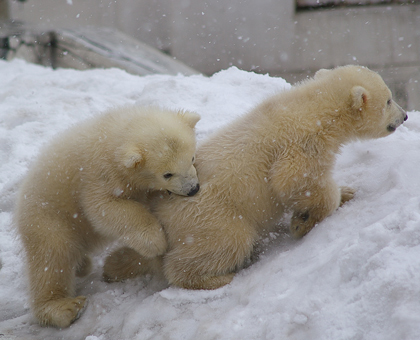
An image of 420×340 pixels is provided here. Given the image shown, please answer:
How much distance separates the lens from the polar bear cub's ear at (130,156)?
2801 millimetres

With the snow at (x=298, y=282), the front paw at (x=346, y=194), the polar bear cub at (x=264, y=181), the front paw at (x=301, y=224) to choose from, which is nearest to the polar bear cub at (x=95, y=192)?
the polar bear cub at (x=264, y=181)

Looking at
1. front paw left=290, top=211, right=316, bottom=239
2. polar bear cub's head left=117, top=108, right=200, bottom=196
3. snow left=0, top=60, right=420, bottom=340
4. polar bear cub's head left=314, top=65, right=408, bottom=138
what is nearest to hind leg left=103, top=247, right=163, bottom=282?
snow left=0, top=60, right=420, bottom=340

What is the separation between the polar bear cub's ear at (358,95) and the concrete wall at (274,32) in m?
7.24

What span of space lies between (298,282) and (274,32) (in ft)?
29.4

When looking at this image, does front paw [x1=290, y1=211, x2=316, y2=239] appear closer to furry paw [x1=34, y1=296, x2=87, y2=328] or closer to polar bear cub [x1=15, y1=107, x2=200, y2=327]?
polar bear cub [x1=15, y1=107, x2=200, y2=327]

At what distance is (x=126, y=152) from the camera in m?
2.86

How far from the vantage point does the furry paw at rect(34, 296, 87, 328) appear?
2943 mm

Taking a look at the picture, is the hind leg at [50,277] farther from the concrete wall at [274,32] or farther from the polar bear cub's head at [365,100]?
the concrete wall at [274,32]

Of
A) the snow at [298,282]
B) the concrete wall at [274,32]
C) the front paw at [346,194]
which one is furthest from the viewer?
the concrete wall at [274,32]

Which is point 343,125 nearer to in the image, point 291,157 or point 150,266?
point 291,157

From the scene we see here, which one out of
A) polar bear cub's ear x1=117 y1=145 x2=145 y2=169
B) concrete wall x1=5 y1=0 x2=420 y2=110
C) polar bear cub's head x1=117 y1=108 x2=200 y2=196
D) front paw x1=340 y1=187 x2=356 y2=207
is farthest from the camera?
concrete wall x1=5 y1=0 x2=420 y2=110

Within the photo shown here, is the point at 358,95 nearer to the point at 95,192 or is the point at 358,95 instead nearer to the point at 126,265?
the point at 95,192

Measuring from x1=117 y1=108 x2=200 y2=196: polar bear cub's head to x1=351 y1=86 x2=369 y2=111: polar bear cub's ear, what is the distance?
3.80 feet

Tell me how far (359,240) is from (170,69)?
736 centimetres
